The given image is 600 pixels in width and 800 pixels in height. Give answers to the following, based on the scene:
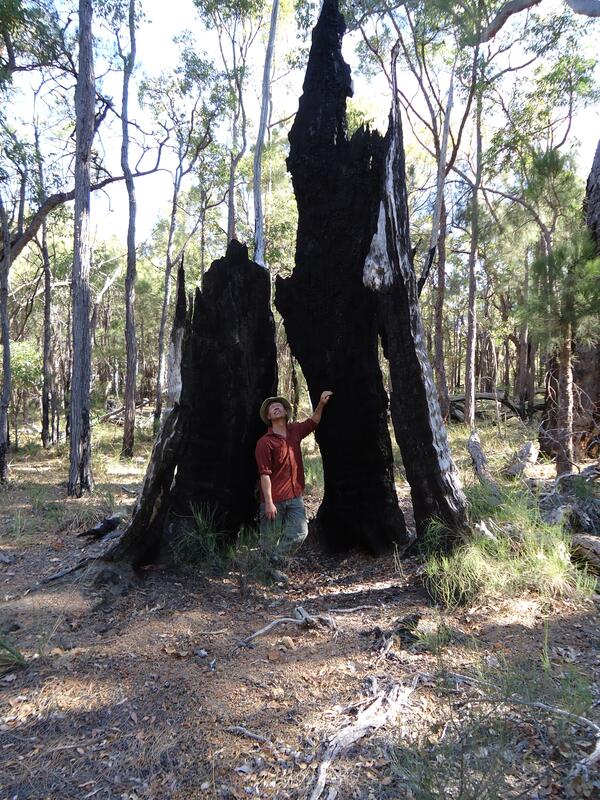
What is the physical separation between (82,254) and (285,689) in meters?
8.01

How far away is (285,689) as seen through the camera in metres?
2.79

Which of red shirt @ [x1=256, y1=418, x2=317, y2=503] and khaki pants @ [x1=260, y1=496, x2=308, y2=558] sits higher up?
red shirt @ [x1=256, y1=418, x2=317, y2=503]

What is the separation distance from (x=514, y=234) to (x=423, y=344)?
452 inches

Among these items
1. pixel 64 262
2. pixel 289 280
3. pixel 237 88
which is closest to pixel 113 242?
pixel 64 262

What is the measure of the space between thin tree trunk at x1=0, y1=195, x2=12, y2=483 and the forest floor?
21.1ft

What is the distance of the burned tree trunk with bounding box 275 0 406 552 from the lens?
480 cm

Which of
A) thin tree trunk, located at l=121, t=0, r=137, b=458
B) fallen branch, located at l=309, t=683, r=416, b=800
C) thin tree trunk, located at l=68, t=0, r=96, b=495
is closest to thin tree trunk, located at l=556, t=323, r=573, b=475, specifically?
fallen branch, located at l=309, t=683, r=416, b=800

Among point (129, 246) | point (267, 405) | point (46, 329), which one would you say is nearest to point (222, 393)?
point (267, 405)

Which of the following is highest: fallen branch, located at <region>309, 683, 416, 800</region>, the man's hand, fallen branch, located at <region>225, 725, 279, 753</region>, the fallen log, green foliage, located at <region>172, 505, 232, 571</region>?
the fallen log

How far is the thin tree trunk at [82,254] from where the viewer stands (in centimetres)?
853

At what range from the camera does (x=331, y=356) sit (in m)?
4.95

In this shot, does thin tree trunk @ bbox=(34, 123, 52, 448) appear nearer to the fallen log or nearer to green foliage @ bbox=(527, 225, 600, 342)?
green foliage @ bbox=(527, 225, 600, 342)

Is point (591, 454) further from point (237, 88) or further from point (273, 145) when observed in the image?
point (273, 145)

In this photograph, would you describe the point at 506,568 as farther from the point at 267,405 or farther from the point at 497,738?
the point at 267,405
